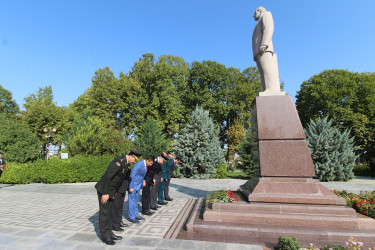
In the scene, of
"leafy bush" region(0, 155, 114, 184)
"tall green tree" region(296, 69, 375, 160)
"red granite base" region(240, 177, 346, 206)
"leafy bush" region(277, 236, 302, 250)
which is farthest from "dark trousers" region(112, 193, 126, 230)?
"tall green tree" region(296, 69, 375, 160)

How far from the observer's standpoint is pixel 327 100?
25516 mm

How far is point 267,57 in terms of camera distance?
6.23 m

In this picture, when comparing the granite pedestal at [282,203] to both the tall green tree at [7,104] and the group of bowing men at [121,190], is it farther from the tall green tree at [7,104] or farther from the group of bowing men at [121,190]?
the tall green tree at [7,104]

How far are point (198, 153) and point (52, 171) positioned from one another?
10468 mm

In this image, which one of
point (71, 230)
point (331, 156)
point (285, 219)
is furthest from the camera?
point (331, 156)

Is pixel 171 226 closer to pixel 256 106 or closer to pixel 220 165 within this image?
pixel 256 106

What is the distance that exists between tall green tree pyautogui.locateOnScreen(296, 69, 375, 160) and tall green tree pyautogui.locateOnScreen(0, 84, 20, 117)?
148 ft

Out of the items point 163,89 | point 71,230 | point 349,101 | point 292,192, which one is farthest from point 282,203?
point 349,101

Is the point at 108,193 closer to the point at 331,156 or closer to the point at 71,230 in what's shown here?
the point at 71,230

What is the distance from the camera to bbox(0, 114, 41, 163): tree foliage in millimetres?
17281

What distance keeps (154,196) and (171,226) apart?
2182 mm

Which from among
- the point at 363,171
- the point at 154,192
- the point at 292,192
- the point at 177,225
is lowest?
the point at 363,171

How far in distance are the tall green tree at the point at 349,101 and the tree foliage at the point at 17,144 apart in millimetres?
29256

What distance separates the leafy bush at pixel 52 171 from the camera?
14.0 m
